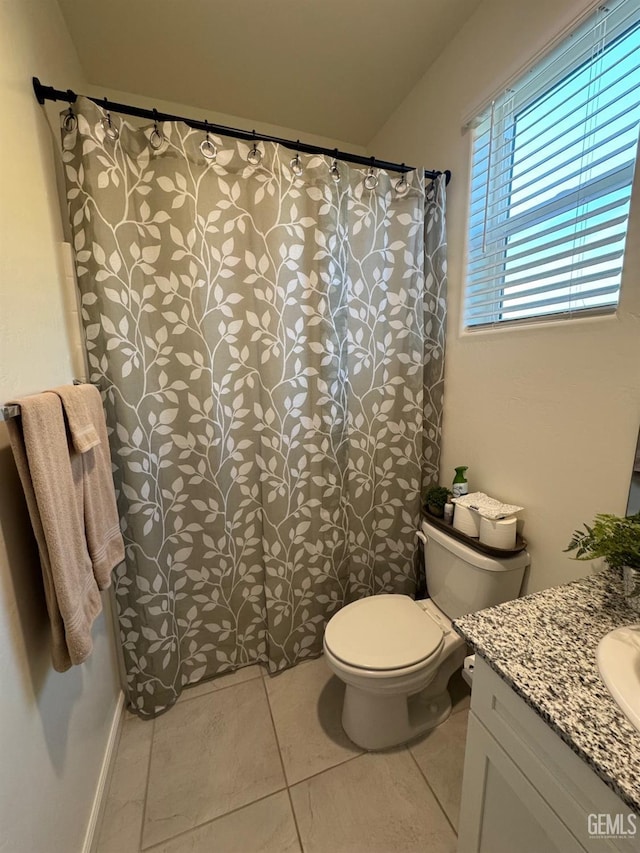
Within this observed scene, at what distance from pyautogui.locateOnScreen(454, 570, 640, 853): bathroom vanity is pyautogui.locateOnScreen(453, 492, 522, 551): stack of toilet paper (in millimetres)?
279

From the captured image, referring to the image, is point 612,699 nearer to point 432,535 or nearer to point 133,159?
point 432,535

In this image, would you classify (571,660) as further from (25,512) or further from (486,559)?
(25,512)

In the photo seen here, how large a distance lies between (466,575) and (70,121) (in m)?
1.98

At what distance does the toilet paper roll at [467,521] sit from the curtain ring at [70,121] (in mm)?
1792

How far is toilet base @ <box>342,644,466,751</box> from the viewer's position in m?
1.25

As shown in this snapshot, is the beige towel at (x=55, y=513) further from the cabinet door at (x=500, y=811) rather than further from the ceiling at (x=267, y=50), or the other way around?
the ceiling at (x=267, y=50)

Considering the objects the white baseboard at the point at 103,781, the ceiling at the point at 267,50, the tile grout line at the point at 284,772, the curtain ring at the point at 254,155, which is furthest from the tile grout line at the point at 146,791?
the ceiling at the point at 267,50

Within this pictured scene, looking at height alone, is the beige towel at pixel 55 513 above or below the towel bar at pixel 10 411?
below

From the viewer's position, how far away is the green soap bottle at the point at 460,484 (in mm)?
1406

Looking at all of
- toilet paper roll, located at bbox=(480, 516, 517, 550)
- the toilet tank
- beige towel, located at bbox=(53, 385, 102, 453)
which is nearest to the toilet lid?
the toilet tank

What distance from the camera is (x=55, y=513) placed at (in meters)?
0.74

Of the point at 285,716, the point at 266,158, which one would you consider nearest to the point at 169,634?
the point at 285,716

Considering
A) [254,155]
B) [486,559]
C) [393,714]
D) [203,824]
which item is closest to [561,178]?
[254,155]

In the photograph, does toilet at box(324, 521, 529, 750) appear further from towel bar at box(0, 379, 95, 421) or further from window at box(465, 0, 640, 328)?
towel bar at box(0, 379, 95, 421)
